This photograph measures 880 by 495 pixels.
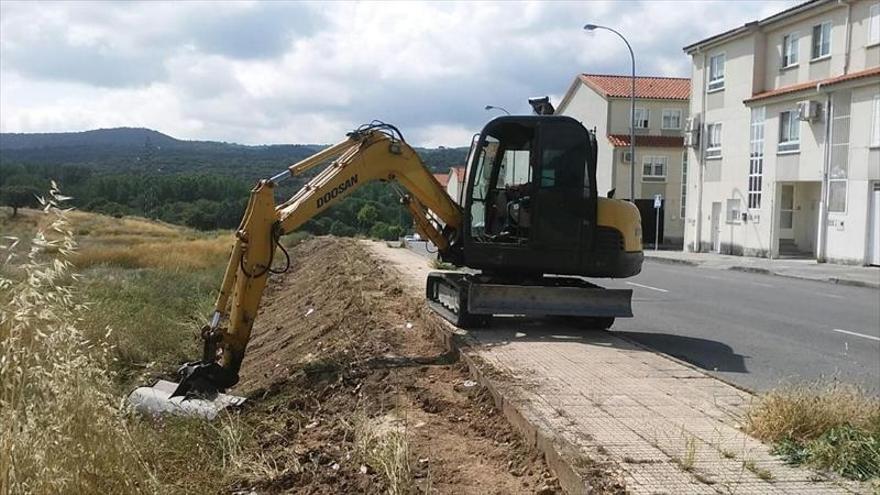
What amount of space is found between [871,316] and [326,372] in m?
11.1

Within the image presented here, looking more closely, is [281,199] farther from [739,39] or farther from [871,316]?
[739,39]

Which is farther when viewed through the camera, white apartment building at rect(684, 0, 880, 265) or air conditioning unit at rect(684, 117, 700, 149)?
air conditioning unit at rect(684, 117, 700, 149)

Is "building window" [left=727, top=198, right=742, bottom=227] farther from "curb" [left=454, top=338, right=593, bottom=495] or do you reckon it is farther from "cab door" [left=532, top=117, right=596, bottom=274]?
"curb" [left=454, top=338, right=593, bottom=495]

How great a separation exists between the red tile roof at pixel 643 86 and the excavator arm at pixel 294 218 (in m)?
46.7

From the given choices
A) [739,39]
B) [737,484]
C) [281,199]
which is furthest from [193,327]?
[739,39]

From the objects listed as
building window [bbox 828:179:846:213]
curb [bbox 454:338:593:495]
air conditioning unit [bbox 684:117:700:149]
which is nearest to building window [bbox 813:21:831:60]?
building window [bbox 828:179:846:213]

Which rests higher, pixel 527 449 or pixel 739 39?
pixel 739 39

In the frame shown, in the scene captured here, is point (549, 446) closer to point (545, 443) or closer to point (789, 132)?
point (545, 443)

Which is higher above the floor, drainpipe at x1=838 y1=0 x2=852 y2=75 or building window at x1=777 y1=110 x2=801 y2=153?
drainpipe at x1=838 y1=0 x2=852 y2=75

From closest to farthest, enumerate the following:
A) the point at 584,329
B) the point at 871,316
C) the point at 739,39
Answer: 1. the point at 584,329
2. the point at 871,316
3. the point at 739,39

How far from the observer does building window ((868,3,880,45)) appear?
2880 centimetres

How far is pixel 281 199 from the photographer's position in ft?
31.4

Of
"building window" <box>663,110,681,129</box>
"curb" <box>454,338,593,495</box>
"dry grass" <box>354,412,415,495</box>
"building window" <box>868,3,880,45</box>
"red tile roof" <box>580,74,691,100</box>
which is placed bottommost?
"dry grass" <box>354,412,415,495</box>

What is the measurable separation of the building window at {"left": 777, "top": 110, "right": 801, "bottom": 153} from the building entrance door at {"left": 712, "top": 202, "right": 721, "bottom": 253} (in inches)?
228
